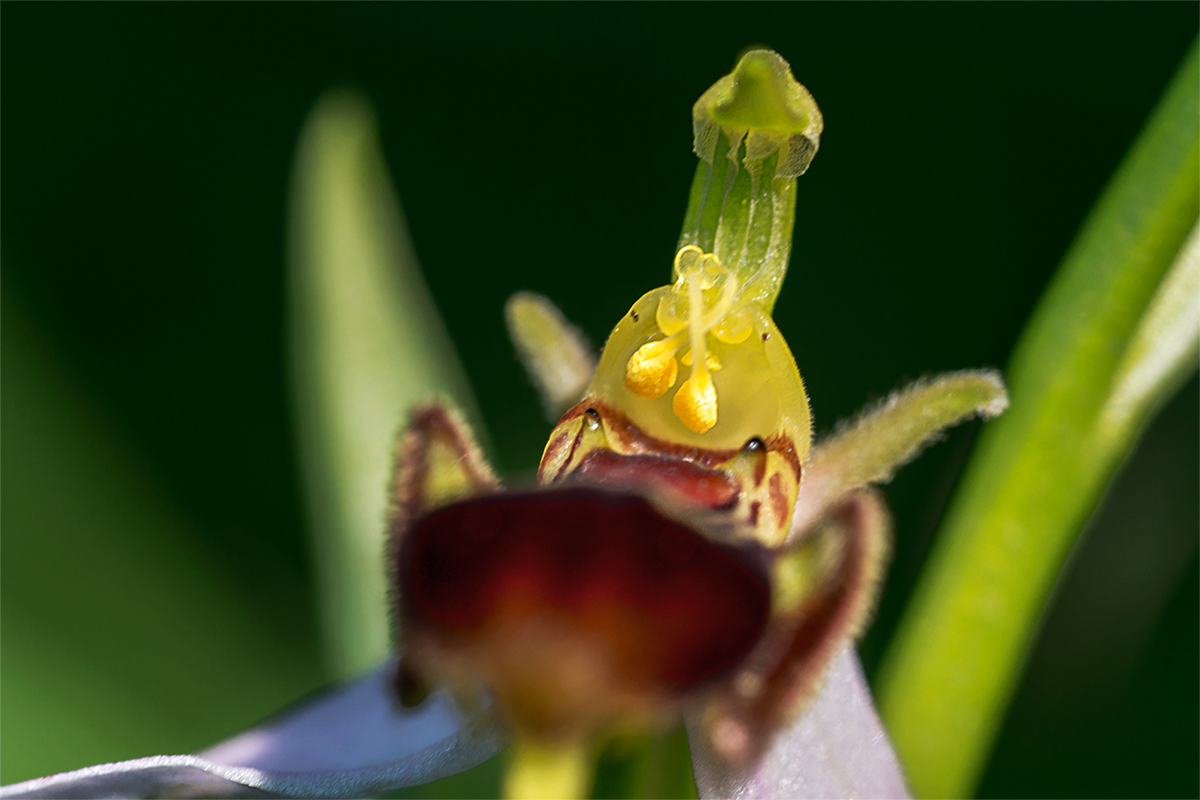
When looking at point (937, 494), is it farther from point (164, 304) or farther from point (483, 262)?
point (164, 304)

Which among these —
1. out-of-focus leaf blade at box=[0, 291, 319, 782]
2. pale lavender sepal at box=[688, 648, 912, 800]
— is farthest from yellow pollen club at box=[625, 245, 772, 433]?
out-of-focus leaf blade at box=[0, 291, 319, 782]

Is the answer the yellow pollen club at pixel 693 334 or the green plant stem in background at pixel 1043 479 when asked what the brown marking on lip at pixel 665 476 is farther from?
the green plant stem in background at pixel 1043 479

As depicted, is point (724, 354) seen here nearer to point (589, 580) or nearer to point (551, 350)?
point (551, 350)

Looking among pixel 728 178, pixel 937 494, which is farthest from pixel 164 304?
pixel 728 178

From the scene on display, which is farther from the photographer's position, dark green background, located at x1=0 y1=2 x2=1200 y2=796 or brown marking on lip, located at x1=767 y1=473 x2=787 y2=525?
dark green background, located at x1=0 y1=2 x2=1200 y2=796

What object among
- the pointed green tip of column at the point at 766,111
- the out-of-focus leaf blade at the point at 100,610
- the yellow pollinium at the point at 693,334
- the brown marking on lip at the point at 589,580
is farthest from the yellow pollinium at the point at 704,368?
the out-of-focus leaf blade at the point at 100,610

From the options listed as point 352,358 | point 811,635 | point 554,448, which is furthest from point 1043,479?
point 352,358

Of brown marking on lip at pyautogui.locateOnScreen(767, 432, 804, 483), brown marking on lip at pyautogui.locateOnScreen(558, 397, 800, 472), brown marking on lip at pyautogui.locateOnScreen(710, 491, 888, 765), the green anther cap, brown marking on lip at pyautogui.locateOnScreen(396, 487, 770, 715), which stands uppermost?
the green anther cap

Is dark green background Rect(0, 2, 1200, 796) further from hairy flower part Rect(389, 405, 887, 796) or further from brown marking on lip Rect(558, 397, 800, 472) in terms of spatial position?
hairy flower part Rect(389, 405, 887, 796)
